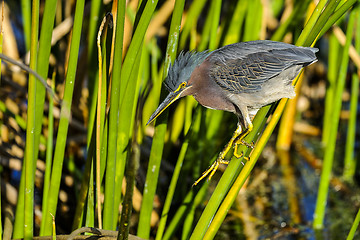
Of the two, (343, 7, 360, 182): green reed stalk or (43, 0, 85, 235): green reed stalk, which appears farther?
(343, 7, 360, 182): green reed stalk

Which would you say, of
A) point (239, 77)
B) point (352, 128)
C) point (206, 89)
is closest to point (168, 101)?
point (206, 89)

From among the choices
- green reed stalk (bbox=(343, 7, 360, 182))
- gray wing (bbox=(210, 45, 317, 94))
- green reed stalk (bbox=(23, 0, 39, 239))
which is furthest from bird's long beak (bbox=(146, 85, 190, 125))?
green reed stalk (bbox=(343, 7, 360, 182))

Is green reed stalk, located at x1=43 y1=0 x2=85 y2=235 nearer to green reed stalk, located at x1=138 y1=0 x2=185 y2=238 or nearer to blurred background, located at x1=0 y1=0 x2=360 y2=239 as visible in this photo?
blurred background, located at x1=0 y1=0 x2=360 y2=239

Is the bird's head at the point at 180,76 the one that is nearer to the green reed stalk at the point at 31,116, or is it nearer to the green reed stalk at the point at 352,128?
the green reed stalk at the point at 31,116

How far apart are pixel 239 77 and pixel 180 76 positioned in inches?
9.7

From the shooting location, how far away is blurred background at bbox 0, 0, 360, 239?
151cm

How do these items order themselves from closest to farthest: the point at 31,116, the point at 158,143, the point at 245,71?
the point at 31,116, the point at 158,143, the point at 245,71

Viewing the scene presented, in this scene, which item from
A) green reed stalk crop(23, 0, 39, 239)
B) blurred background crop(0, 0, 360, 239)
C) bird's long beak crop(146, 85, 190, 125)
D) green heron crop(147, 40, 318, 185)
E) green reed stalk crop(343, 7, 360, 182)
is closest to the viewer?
green reed stalk crop(23, 0, 39, 239)

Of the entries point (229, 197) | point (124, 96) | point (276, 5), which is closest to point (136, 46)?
point (124, 96)

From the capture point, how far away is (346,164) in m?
3.22

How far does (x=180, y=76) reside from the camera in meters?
1.82

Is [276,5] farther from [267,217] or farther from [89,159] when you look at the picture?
[89,159]

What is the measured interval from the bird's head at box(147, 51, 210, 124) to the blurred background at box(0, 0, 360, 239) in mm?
41

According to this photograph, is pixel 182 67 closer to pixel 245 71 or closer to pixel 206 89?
pixel 206 89
